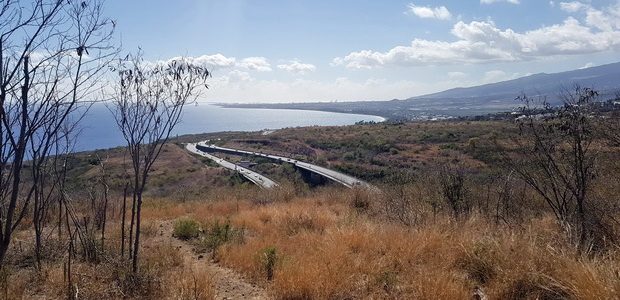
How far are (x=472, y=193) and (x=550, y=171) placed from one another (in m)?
3.60

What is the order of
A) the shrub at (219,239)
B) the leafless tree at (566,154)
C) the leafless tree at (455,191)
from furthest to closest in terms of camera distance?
the leafless tree at (455,191) < the shrub at (219,239) < the leafless tree at (566,154)

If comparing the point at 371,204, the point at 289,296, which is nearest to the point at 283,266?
the point at 289,296

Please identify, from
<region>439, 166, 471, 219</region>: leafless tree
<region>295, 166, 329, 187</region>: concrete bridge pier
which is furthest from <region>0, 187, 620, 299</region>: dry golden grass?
<region>295, 166, 329, 187</region>: concrete bridge pier

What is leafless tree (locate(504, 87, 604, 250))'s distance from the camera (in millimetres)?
6387

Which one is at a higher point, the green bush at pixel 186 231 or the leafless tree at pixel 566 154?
the leafless tree at pixel 566 154

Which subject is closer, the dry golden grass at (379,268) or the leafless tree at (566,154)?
the dry golden grass at (379,268)

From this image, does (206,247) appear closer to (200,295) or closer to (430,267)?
(200,295)

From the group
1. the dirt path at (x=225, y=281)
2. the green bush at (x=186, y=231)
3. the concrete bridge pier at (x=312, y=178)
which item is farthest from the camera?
the concrete bridge pier at (x=312, y=178)

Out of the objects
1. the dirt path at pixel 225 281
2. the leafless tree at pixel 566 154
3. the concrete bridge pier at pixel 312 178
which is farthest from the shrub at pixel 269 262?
the concrete bridge pier at pixel 312 178

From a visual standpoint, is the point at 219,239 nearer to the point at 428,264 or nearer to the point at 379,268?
the point at 379,268

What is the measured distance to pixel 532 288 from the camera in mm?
4406

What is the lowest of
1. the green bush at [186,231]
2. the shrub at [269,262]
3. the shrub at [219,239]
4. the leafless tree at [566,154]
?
the green bush at [186,231]

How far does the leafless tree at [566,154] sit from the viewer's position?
6.39 metres

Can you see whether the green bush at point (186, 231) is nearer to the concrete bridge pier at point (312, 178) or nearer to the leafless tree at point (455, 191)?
the leafless tree at point (455, 191)
